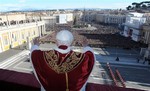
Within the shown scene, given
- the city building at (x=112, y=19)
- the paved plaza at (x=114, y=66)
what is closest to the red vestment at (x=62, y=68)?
the paved plaza at (x=114, y=66)

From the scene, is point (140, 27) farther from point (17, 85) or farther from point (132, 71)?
point (17, 85)

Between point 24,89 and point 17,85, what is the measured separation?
0.14 m

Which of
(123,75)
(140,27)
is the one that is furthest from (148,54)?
(140,27)

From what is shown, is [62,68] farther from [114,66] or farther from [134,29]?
[134,29]

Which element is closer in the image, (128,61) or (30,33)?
(128,61)

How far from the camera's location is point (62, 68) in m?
1.97

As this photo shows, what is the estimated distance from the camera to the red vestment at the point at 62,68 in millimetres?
1972

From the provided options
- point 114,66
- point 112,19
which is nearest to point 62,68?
point 114,66

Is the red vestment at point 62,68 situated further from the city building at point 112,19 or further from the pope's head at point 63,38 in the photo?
the city building at point 112,19

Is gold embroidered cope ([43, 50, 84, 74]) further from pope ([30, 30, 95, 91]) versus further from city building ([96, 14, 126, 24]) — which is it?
city building ([96, 14, 126, 24])

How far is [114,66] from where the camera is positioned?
17906 mm

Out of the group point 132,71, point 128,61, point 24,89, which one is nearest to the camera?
point 24,89

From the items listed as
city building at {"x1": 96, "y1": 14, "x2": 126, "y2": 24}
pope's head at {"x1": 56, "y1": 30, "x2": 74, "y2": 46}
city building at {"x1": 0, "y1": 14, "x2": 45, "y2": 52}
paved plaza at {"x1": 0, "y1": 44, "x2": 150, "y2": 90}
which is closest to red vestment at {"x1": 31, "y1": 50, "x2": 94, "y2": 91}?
pope's head at {"x1": 56, "y1": 30, "x2": 74, "y2": 46}

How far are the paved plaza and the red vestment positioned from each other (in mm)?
12185
